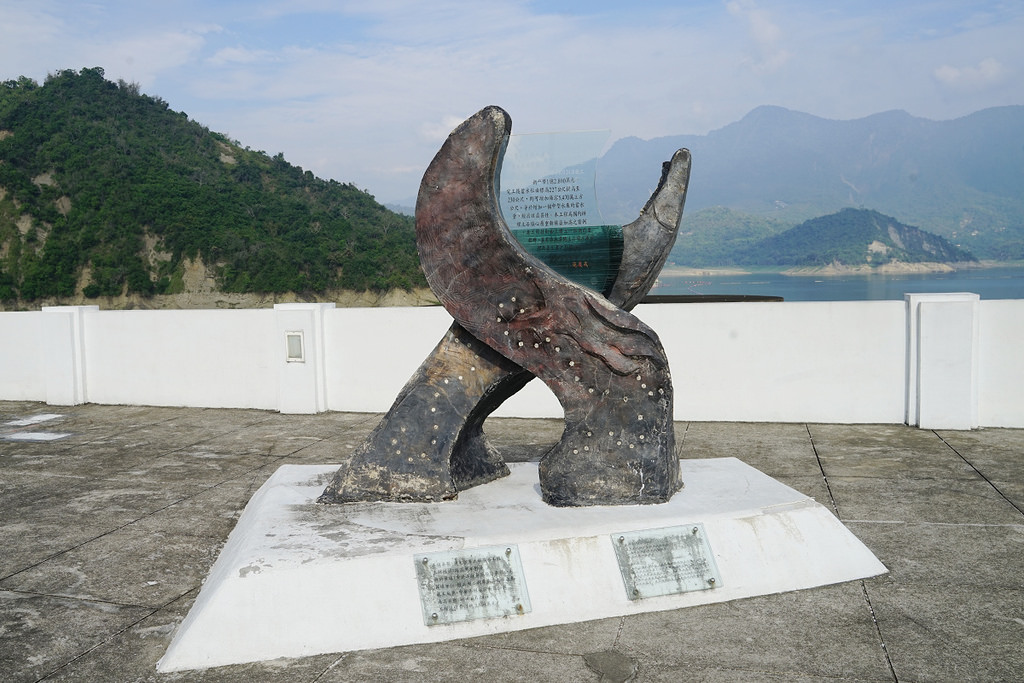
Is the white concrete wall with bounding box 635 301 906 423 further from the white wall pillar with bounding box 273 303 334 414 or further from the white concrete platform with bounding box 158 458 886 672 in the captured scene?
the white concrete platform with bounding box 158 458 886 672

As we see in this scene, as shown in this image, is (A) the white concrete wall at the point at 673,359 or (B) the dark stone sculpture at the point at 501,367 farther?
(A) the white concrete wall at the point at 673,359

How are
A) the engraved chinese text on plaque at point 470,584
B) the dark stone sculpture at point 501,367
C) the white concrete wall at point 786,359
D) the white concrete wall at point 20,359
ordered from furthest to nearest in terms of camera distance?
1. the white concrete wall at point 20,359
2. the white concrete wall at point 786,359
3. the dark stone sculpture at point 501,367
4. the engraved chinese text on plaque at point 470,584

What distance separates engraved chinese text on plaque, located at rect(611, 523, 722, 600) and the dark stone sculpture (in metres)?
0.40

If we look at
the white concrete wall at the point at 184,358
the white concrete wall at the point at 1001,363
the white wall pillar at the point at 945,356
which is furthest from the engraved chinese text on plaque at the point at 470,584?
the white concrete wall at the point at 184,358

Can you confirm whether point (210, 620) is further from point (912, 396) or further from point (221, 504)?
point (912, 396)

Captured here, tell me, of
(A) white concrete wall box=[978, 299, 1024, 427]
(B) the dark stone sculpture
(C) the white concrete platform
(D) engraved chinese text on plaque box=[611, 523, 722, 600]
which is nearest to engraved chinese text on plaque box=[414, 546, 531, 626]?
(C) the white concrete platform

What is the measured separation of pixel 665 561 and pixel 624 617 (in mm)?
Result: 369

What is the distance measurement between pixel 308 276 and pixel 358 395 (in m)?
21.3

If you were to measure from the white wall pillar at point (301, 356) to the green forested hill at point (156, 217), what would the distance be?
1914cm

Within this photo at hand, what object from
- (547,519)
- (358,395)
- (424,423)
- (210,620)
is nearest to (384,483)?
(424,423)

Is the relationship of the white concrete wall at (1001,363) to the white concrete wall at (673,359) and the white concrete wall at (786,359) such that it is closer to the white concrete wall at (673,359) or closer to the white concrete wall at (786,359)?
the white concrete wall at (673,359)

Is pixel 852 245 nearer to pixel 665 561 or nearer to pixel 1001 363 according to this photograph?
pixel 1001 363

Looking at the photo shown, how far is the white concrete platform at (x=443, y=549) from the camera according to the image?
12.7ft

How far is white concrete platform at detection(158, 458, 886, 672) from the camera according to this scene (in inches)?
153
